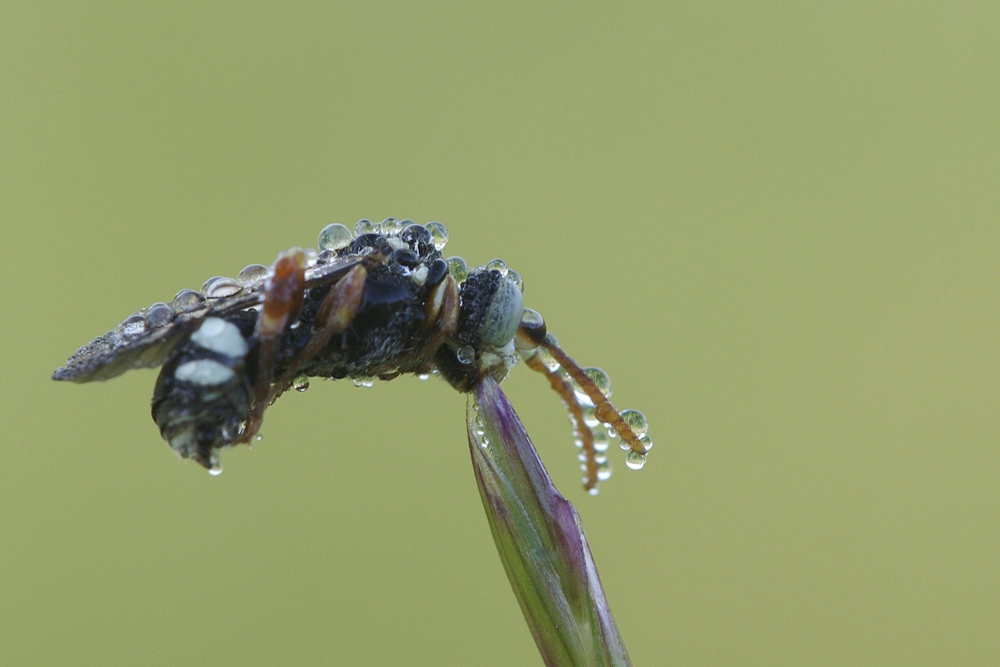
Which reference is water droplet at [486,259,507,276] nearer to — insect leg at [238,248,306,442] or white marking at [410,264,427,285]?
white marking at [410,264,427,285]

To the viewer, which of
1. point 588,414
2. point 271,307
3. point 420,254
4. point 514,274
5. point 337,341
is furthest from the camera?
point 588,414

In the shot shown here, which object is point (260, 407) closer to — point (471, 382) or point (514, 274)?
point (471, 382)

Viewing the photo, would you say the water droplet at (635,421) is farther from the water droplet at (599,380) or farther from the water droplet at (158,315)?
the water droplet at (158,315)

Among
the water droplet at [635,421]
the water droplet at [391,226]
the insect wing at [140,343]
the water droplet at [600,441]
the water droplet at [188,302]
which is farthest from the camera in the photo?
the water droplet at [600,441]

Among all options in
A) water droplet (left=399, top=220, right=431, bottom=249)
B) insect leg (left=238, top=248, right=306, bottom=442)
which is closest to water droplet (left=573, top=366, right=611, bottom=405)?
water droplet (left=399, top=220, right=431, bottom=249)

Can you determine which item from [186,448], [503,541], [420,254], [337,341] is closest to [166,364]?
[186,448]

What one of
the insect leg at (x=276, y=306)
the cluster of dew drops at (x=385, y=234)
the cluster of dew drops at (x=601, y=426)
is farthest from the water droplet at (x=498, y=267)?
the insect leg at (x=276, y=306)
